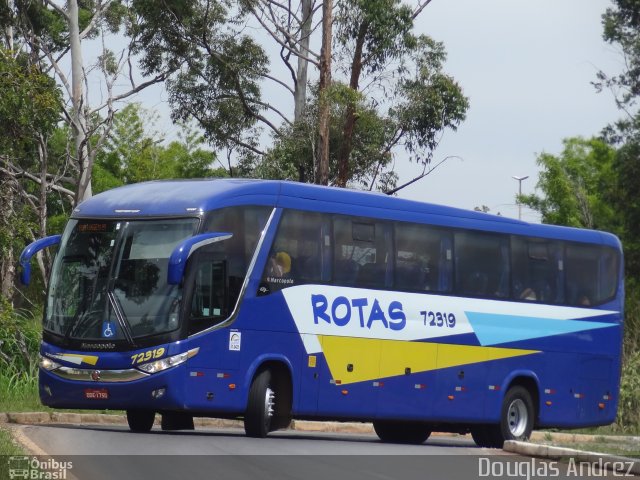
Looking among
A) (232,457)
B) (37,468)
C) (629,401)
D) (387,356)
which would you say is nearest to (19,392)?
(387,356)

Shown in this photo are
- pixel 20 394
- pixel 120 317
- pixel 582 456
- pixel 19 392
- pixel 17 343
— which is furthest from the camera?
pixel 17 343

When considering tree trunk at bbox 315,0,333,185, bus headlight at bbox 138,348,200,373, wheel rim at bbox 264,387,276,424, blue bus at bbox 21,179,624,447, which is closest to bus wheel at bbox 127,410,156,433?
blue bus at bbox 21,179,624,447

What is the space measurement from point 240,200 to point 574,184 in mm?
59052

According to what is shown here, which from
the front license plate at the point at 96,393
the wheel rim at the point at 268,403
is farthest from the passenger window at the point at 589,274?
the front license plate at the point at 96,393

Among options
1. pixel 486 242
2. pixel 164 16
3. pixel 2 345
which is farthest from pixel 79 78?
pixel 486 242

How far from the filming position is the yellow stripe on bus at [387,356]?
19516mm

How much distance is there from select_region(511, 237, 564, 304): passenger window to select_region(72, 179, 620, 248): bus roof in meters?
1.43

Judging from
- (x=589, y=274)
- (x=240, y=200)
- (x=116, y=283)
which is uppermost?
(x=240, y=200)

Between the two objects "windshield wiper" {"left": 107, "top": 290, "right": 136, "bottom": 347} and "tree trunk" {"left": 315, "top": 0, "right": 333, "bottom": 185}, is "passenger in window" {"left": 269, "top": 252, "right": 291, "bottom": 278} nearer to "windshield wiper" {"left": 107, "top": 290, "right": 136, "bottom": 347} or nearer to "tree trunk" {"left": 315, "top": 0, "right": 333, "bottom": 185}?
"windshield wiper" {"left": 107, "top": 290, "right": 136, "bottom": 347}

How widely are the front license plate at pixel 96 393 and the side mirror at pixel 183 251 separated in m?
1.67

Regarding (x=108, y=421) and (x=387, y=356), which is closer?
(x=387, y=356)

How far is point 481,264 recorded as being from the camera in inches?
856

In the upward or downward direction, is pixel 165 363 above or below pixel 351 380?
above

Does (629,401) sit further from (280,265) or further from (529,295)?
(280,265)
